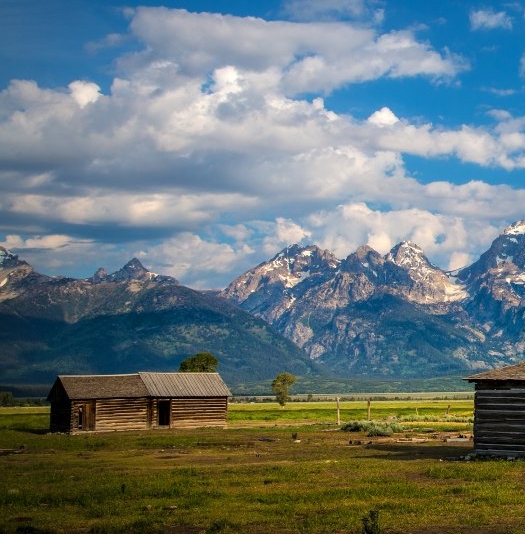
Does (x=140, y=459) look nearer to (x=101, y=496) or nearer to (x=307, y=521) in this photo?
(x=101, y=496)

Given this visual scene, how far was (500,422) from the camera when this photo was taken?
3906 cm

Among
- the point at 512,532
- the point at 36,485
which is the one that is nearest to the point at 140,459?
the point at 36,485

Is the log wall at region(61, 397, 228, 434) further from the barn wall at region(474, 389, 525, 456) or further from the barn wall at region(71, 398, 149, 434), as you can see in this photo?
the barn wall at region(474, 389, 525, 456)

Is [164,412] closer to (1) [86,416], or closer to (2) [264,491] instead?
(1) [86,416]

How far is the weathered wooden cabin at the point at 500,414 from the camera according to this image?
38631 mm

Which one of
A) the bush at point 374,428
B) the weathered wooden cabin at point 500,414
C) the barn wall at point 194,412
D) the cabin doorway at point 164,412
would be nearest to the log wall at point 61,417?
the barn wall at point 194,412

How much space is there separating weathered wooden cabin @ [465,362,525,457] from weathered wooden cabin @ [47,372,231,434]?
4214 cm

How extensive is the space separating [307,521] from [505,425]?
18.8m

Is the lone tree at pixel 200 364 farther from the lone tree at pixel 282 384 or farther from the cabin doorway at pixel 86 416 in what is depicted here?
the cabin doorway at pixel 86 416

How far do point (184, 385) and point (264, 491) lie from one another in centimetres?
5218

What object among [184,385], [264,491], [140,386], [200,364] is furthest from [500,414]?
[200,364]

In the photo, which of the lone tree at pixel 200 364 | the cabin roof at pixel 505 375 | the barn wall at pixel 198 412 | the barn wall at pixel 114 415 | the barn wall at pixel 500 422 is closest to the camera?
the barn wall at pixel 500 422

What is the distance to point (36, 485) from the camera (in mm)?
31656

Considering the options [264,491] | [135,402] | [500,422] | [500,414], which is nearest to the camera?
[264,491]
